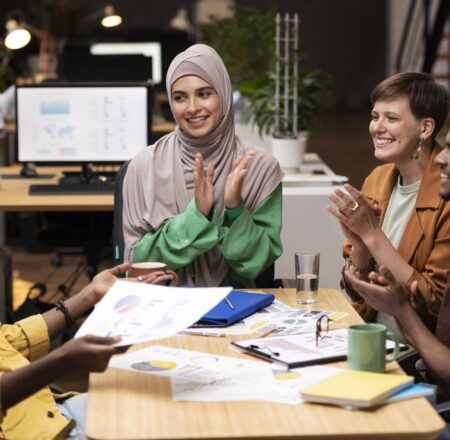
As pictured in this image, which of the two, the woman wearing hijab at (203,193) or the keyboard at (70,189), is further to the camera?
the keyboard at (70,189)

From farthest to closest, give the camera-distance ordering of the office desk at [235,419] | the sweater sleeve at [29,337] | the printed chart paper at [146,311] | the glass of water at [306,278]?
the glass of water at [306,278] → the sweater sleeve at [29,337] → the printed chart paper at [146,311] → the office desk at [235,419]

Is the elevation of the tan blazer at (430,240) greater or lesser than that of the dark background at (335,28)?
lesser

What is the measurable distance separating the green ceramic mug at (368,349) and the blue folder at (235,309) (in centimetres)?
47

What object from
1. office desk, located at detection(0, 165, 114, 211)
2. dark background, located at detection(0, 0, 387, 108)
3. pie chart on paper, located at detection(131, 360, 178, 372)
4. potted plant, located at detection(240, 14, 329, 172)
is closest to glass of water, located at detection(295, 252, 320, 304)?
pie chart on paper, located at detection(131, 360, 178, 372)

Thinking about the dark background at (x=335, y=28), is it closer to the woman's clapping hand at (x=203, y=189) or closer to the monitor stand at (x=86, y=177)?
the monitor stand at (x=86, y=177)

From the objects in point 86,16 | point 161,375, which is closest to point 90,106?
point 161,375

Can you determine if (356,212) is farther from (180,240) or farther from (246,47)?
(246,47)

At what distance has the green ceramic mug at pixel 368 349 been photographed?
1931mm

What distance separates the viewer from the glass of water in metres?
2.59

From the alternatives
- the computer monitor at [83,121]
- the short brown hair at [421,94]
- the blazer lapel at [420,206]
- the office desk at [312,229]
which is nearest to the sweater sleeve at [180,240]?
the blazer lapel at [420,206]

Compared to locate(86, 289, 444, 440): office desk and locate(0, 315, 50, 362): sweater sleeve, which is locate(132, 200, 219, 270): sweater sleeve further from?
locate(86, 289, 444, 440): office desk

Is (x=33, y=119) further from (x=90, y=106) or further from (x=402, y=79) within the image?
(x=402, y=79)

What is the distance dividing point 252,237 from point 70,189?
5.79ft

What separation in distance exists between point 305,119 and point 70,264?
92.0 inches
